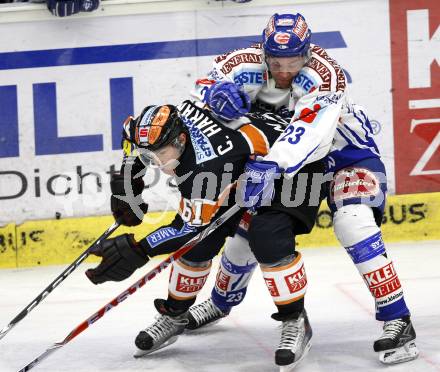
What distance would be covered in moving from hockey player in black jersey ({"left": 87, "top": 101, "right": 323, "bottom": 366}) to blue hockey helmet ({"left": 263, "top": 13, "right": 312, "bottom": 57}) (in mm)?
257

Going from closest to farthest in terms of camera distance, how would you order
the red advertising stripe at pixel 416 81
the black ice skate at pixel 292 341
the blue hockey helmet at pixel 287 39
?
the black ice skate at pixel 292 341 < the blue hockey helmet at pixel 287 39 < the red advertising stripe at pixel 416 81

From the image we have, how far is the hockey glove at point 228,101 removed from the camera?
3.79m

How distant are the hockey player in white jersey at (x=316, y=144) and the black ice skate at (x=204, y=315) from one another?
24 cm

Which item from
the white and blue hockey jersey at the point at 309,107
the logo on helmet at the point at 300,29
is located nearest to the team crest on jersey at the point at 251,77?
the white and blue hockey jersey at the point at 309,107

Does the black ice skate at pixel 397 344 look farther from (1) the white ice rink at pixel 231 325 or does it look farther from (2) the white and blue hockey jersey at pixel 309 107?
(2) the white and blue hockey jersey at pixel 309 107

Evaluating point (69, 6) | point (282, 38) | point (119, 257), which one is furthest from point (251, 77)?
point (69, 6)

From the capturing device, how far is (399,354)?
12.6 ft

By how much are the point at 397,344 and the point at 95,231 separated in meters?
2.60

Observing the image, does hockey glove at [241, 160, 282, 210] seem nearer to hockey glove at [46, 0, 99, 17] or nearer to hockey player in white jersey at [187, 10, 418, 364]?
hockey player in white jersey at [187, 10, 418, 364]

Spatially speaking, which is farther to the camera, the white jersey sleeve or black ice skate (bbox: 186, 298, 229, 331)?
black ice skate (bbox: 186, 298, 229, 331)

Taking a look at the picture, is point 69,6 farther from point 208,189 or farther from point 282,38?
point 208,189

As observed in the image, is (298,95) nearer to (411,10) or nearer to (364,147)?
(364,147)

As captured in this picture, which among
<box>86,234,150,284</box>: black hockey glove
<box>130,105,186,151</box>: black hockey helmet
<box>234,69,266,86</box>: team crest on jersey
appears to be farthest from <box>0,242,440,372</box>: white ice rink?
<box>234,69,266,86</box>: team crest on jersey

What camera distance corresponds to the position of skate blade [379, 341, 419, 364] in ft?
12.6
